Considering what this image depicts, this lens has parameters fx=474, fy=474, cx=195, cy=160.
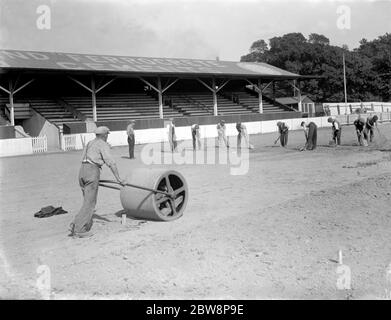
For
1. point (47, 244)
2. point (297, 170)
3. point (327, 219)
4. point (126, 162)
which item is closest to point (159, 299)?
point (47, 244)

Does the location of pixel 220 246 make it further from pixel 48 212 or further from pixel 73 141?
pixel 73 141

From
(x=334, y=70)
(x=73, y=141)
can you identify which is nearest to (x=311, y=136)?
(x=73, y=141)

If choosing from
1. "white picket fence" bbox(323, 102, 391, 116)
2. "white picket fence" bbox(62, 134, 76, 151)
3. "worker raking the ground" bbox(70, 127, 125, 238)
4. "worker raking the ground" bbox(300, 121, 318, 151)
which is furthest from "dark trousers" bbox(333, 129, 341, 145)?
"white picket fence" bbox(323, 102, 391, 116)

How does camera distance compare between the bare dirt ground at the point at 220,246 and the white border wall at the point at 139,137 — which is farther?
the white border wall at the point at 139,137

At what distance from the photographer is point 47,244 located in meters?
6.78

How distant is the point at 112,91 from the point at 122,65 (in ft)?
8.32

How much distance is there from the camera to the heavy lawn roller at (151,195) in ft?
24.8

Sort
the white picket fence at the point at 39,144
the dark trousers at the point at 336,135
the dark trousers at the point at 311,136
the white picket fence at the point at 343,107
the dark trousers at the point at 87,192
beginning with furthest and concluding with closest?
the white picket fence at the point at 343,107 < the white picket fence at the point at 39,144 < the dark trousers at the point at 336,135 < the dark trousers at the point at 311,136 < the dark trousers at the point at 87,192

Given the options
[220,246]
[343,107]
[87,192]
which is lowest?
[220,246]

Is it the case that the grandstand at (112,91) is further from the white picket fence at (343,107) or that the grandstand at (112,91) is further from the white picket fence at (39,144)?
the white picket fence at (343,107)

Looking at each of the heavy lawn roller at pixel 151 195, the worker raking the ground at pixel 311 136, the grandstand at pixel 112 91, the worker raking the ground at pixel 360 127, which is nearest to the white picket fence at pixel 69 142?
the grandstand at pixel 112 91

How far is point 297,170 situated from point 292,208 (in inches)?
230

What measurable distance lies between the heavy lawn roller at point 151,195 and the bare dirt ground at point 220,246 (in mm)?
217

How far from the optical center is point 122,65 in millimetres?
34531
